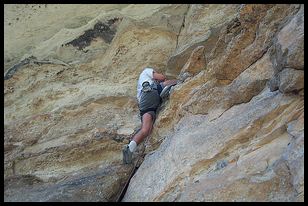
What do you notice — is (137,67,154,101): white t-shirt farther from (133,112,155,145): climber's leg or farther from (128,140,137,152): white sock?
(128,140,137,152): white sock

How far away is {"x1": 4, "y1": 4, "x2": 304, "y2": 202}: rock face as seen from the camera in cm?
786

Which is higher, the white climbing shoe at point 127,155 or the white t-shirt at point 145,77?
the white t-shirt at point 145,77

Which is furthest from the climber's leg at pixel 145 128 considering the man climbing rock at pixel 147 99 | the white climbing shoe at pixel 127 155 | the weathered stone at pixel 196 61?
the weathered stone at pixel 196 61

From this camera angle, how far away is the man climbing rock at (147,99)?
9.53m

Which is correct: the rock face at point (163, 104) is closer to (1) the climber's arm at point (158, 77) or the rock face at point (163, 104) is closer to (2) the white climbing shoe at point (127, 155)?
(2) the white climbing shoe at point (127, 155)

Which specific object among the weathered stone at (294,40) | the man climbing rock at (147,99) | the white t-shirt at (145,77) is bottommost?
the man climbing rock at (147,99)

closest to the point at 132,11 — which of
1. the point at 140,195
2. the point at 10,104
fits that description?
the point at 10,104

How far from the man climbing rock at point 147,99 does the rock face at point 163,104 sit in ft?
0.54

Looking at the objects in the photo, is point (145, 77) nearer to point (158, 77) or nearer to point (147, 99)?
point (158, 77)

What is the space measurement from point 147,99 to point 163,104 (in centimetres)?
33

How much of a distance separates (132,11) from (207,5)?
169 cm

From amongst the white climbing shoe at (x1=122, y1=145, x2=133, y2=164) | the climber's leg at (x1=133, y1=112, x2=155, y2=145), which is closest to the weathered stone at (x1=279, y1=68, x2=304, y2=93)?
the climber's leg at (x1=133, y1=112, x2=155, y2=145)

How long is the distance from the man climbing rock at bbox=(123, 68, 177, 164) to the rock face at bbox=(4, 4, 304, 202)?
0.54 ft
